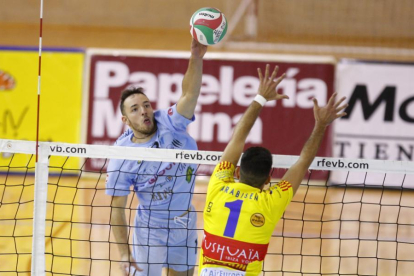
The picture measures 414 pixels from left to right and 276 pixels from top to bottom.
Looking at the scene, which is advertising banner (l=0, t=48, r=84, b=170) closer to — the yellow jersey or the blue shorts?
the blue shorts

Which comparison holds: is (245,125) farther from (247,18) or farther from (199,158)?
(247,18)

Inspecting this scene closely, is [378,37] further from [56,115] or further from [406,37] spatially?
[56,115]

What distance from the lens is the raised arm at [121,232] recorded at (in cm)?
511

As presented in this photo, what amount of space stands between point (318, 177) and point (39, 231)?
7.95 metres

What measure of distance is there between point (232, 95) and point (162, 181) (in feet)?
22.7

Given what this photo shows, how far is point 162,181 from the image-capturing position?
17.7 ft

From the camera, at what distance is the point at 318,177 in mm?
12211

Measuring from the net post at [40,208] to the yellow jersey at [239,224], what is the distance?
5.08ft

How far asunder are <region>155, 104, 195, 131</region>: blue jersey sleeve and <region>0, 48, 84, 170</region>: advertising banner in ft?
23.1

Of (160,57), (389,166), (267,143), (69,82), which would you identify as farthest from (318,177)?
(389,166)

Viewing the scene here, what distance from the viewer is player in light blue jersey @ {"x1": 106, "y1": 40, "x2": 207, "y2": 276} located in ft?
17.5

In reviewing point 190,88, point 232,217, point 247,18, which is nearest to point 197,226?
point 190,88

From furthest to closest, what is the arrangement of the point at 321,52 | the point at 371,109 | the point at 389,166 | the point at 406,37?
the point at 406,37
the point at 321,52
the point at 371,109
the point at 389,166

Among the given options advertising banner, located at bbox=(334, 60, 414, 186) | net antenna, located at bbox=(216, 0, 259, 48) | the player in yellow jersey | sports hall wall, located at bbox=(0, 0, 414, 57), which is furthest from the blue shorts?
sports hall wall, located at bbox=(0, 0, 414, 57)
